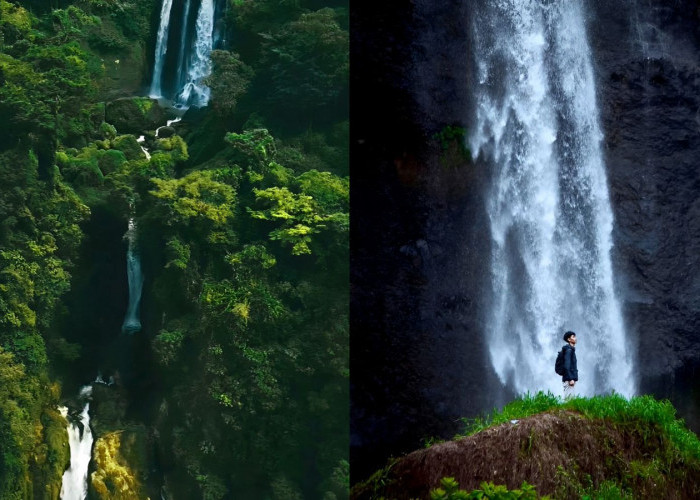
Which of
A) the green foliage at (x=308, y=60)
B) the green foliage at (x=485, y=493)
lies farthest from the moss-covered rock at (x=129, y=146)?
the green foliage at (x=485, y=493)

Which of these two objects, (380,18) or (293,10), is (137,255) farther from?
(380,18)

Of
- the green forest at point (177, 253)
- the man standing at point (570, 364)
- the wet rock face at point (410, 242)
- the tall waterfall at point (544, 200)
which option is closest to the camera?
the green forest at point (177, 253)

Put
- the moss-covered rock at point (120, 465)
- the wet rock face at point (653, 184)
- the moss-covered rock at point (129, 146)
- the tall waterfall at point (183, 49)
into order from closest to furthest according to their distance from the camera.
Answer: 1. the moss-covered rock at point (120, 465)
2. the moss-covered rock at point (129, 146)
3. the tall waterfall at point (183, 49)
4. the wet rock face at point (653, 184)

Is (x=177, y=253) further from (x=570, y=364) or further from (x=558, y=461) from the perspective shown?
(x=570, y=364)

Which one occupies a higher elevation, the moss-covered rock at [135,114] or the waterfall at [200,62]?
the waterfall at [200,62]

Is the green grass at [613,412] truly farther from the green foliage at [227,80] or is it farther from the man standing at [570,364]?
the green foliage at [227,80]

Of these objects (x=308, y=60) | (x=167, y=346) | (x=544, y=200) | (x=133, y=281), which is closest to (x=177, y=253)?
(x=133, y=281)

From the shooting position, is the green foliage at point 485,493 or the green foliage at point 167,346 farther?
the green foliage at point 167,346
